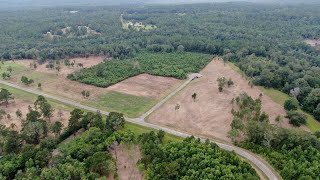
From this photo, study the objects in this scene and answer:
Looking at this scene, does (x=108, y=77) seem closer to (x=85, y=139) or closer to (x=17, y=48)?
(x=85, y=139)

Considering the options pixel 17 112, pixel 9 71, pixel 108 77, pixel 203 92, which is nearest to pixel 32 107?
pixel 17 112

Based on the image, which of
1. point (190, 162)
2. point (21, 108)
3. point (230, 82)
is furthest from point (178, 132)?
point (21, 108)

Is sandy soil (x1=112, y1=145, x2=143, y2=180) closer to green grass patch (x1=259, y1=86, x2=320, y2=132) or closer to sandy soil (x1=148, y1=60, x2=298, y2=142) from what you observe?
sandy soil (x1=148, y1=60, x2=298, y2=142)

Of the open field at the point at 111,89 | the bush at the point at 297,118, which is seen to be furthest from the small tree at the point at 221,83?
the bush at the point at 297,118

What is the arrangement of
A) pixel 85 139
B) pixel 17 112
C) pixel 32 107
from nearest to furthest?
pixel 85 139 < pixel 17 112 < pixel 32 107

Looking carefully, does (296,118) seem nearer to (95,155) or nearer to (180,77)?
(180,77)

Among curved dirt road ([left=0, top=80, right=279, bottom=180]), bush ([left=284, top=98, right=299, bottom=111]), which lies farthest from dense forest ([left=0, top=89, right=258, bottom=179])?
bush ([left=284, top=98, right=299, bottom=111])

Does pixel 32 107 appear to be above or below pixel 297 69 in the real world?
below
